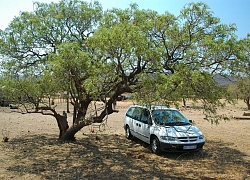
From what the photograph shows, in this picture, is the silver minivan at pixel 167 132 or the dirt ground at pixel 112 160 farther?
the silver minivan at pixel 167 132

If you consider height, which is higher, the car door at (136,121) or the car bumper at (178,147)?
the car door at (136,121)

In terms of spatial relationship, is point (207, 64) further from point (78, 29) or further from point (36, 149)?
point (36, 149)

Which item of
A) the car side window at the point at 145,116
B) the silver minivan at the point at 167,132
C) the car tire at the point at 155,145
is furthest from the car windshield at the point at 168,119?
the car tire at the point at 155,145

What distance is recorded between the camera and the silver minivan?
8.16 metres

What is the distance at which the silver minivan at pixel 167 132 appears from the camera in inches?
321

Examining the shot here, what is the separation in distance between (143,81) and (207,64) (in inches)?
70.2

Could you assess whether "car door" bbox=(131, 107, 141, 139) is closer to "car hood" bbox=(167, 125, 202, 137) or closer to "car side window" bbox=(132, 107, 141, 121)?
"car side window" bbox=(132, 107, 141, 121)

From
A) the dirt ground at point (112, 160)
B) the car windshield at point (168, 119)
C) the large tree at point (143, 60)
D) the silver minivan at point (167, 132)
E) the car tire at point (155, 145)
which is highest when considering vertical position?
the large tree at point (143, 60)

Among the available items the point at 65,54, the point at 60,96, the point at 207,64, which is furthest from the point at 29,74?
the point at 207,64

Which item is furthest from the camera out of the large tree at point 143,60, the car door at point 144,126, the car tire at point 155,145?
the car door at point 144,126

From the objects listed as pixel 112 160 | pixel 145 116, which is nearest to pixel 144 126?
pixel 145 116

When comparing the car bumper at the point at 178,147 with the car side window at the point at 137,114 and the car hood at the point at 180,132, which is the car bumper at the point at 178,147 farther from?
the car side window at the point at 137,114

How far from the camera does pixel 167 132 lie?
834 centimetres

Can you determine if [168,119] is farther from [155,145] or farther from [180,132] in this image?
[155,145]
